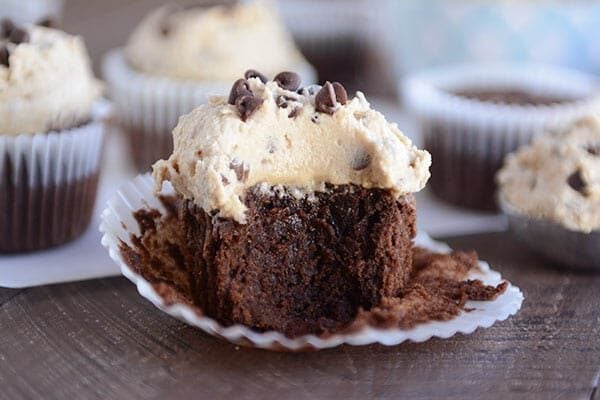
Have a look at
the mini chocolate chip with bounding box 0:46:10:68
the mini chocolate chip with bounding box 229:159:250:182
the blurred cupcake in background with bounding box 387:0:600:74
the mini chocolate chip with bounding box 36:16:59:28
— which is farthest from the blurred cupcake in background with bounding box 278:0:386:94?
the mini chocolate chip with bounding box 229:159:250:182

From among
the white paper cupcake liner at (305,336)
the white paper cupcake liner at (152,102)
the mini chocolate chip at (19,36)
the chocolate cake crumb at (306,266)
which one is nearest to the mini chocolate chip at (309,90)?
the chocolate cake crumb at (306,266)

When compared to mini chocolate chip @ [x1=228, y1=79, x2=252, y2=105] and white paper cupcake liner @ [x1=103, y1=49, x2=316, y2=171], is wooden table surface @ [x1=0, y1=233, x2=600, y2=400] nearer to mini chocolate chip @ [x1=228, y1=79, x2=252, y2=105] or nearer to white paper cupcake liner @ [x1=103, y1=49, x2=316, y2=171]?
mini chocolate chip @ [x1=228, y1=79, x2=252, y2=105]

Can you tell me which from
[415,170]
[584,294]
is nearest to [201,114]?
[415,170]

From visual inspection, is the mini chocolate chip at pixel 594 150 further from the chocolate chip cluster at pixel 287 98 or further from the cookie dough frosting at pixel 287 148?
the chocolate chip cluster at pixel 287 98

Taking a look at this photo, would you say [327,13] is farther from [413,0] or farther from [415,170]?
[415,170]

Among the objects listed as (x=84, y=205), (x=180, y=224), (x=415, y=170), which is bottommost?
(x=84, y=205)

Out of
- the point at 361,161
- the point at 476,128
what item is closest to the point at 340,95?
the point at 361,161

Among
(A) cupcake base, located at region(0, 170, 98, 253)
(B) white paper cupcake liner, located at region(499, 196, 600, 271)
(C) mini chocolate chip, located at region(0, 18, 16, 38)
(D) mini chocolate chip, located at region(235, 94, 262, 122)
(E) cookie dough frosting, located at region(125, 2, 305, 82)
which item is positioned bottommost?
(A) cupcake base, located at region(0, 170, 98, 253)
